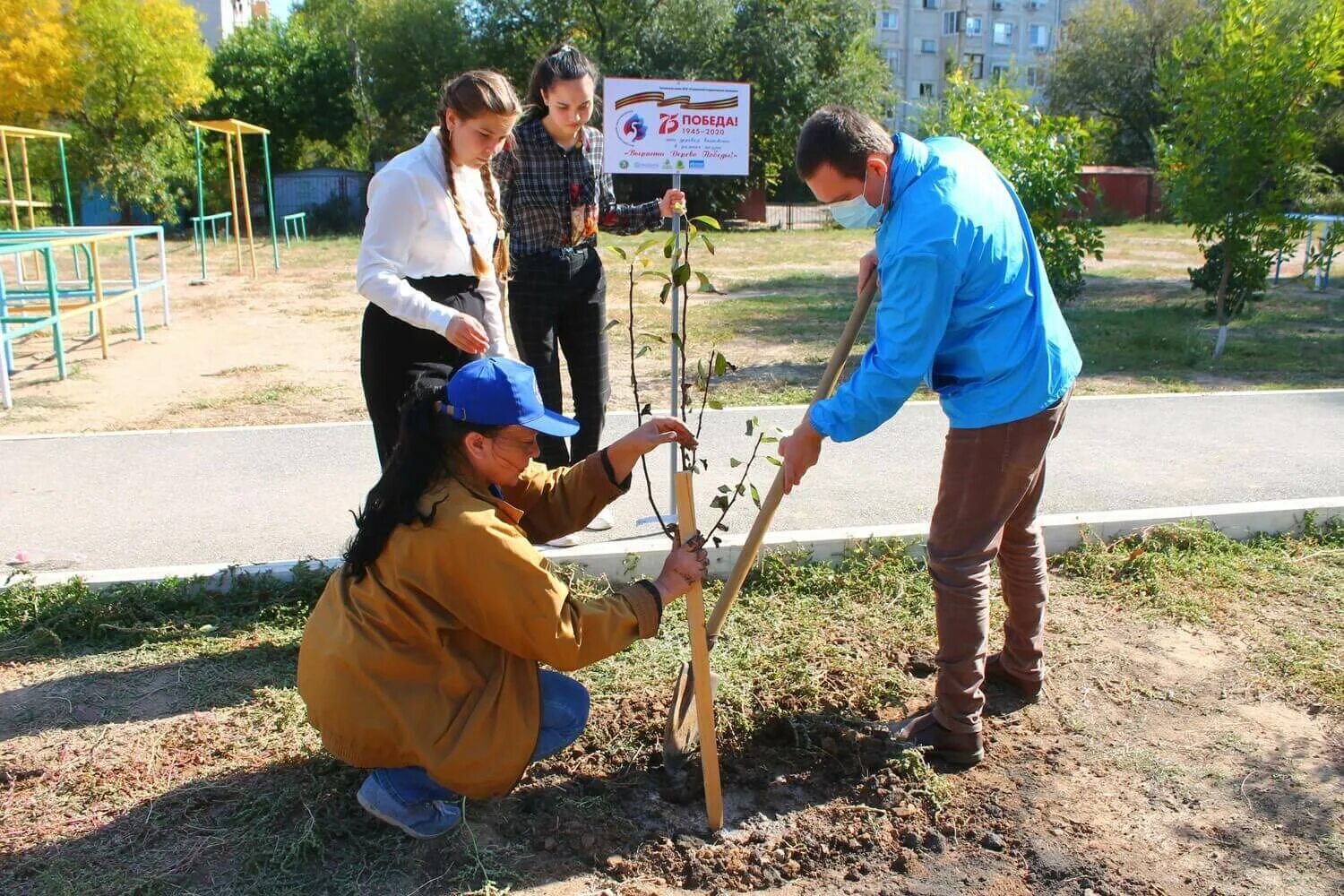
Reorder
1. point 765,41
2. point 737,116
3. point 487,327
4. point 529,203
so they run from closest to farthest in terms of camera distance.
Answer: point 487,327 < point 529,203 < point 737,116 < point 765,41

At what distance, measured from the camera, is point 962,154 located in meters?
2.85

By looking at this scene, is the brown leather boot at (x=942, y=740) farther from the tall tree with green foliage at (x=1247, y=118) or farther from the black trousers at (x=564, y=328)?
the tall tree with green foliage at (x=1247, y=118)

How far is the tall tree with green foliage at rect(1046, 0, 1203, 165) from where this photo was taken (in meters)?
40.5

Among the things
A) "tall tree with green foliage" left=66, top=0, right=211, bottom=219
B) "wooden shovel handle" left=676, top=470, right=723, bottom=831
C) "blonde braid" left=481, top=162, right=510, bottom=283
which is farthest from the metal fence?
"wooden shovel handle" left=676, top=470, right=723, bottom=831

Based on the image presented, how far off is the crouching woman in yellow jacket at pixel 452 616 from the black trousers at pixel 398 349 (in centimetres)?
96

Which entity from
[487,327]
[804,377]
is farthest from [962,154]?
[804,377]

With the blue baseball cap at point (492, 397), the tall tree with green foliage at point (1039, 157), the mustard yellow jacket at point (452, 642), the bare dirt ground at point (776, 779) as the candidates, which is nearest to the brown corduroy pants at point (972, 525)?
the bare dirt ground at point (776, 779)

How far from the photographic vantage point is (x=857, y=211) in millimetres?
2943

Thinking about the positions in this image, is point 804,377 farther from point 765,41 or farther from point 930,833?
point 765,41

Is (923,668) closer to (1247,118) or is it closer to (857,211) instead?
(857,211)

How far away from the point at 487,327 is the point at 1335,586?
3.50 meters

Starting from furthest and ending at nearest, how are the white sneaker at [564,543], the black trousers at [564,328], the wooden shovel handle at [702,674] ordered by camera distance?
the white sneaker at [564,543], the black trousers at [564,328], the wooden shovel handle at [702,674]

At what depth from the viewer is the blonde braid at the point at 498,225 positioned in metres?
3.67

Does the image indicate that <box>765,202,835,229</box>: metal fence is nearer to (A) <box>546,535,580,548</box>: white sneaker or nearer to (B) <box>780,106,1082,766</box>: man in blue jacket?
(A) <box>546,535,580,548</box>: white sneaker
